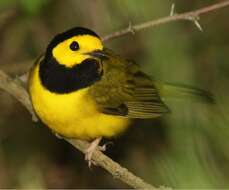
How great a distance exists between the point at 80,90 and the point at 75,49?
32 centimetres

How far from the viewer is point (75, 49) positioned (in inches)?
111

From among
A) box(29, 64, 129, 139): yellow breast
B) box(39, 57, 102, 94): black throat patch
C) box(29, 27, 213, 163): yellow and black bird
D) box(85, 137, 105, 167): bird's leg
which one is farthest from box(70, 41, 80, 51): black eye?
box(85, 137, 105, 167): bird's leg

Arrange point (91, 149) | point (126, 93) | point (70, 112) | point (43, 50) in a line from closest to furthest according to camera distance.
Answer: point (70, 112), point (91, 149), point (126, 93), point (43, 50)

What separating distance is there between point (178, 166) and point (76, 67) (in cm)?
210

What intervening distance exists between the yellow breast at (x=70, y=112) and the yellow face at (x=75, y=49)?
20 centimetres

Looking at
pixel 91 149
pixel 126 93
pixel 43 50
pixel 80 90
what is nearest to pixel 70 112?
pixel 80 90

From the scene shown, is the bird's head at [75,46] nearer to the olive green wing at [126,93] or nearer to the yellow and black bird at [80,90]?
the yellow and black bird at [80,90]

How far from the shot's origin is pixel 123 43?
16.2ft

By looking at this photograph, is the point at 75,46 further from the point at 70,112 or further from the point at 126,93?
the point at 126,93

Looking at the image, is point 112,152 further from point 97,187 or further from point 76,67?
point 76,67

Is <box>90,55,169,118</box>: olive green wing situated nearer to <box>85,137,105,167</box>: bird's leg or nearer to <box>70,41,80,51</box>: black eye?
<box>85,137,105,167</box>: bird's leg

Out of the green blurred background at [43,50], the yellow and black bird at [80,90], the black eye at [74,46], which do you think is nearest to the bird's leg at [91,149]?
the yellow and black bird at [80,90]

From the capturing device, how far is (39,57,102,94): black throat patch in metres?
2.99

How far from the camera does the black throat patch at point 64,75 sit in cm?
299
